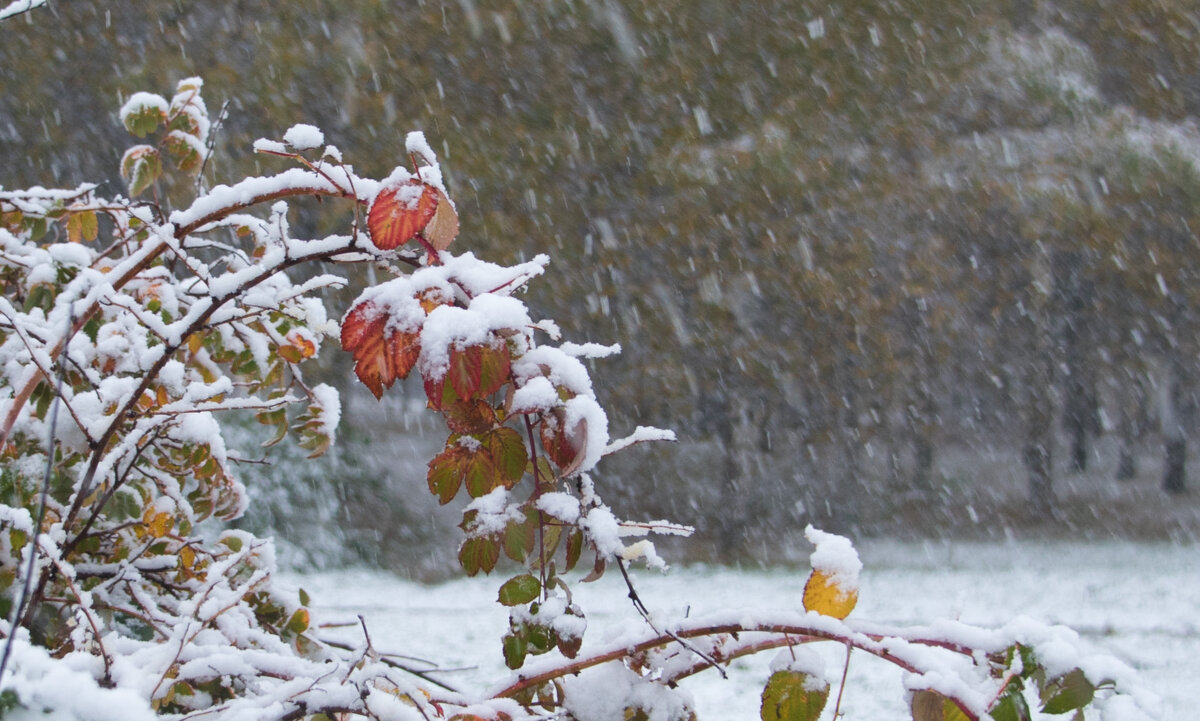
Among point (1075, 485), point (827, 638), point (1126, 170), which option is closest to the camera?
point (827, 638)

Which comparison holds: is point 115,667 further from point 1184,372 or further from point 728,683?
point 1184,372

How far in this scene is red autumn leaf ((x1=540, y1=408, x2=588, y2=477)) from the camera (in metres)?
0.86

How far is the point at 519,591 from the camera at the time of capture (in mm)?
1011

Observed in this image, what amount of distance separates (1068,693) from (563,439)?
0.47 meters

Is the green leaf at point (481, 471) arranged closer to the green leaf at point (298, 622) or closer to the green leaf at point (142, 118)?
the green leaf at point (298, 622)

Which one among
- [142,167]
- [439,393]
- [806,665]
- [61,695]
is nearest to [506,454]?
[439,393]

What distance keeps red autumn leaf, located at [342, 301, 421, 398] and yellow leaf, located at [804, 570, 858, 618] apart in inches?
16.9

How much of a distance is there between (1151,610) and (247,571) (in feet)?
22.9

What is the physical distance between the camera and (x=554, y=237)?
770 cm

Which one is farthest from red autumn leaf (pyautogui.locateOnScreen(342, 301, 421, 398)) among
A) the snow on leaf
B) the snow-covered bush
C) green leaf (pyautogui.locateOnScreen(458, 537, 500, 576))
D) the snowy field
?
the snowy field

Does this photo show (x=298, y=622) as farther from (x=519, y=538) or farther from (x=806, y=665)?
(x=806, y=665)

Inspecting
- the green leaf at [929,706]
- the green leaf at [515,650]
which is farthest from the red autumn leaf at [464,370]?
the green leaf at [929,706]

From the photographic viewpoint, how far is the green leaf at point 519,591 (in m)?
1.01

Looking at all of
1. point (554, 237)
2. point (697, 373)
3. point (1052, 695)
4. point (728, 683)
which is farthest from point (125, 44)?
point (1052, 695)
